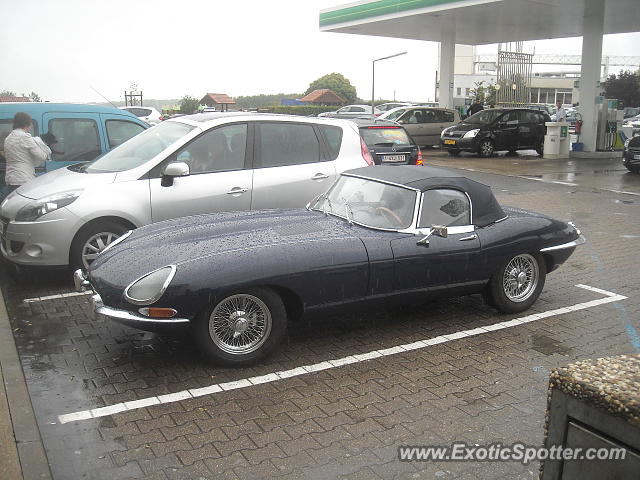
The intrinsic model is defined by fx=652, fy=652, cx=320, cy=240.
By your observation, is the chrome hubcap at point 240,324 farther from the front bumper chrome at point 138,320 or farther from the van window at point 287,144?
the van window at point 287,144

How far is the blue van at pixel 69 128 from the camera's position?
873 cm

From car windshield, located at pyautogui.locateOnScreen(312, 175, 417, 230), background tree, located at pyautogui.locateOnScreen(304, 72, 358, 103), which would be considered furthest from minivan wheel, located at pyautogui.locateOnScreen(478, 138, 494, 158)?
background tree, located at pyautogui.locateOnScreen(304, 72, 358, 103)

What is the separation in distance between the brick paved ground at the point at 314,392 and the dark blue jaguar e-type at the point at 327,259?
1.29 feet

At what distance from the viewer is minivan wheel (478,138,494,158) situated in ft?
70.6

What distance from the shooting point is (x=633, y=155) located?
17031 millimetres

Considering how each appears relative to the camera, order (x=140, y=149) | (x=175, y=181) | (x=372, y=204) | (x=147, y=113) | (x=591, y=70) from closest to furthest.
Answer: (x=372, y=204), (x=175, y=181), (x=140, y=149), (x=591, y=70), (x=147, y=113)

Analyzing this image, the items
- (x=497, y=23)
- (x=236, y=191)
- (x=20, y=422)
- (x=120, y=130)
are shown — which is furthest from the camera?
(x=497, y=23)

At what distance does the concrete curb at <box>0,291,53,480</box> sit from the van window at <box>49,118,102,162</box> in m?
4.12

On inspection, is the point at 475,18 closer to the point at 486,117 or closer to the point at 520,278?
the point at 486,117

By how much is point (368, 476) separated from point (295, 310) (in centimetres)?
173

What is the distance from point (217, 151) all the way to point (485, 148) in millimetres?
16028

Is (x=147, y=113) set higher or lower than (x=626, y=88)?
lower

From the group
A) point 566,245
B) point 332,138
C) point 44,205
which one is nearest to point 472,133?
point 332,138

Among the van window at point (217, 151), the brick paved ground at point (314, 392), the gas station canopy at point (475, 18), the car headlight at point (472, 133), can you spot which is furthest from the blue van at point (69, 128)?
the car headlight at point (472, 133)
